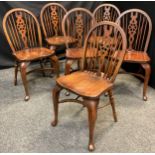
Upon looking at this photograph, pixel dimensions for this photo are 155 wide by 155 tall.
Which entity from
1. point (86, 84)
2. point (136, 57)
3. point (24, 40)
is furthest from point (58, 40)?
point (86, 84)

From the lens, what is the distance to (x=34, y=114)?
2176mm

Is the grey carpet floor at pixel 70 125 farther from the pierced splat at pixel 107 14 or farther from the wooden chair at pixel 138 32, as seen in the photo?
the pierced splat at pixel 107 14

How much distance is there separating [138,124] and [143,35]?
1290 millimetres

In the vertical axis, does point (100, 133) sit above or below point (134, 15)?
below

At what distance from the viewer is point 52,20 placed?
312cm

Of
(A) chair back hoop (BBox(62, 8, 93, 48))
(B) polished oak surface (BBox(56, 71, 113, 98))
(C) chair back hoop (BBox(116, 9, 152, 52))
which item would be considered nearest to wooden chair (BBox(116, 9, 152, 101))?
(C) chair back hoop (BBox(116, 9, 152, 52))

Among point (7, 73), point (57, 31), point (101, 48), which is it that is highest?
point (101, 48)

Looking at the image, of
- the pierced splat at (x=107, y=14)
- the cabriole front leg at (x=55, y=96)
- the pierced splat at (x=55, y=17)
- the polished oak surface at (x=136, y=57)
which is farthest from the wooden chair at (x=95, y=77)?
the pierced splat at (x=55, y=17)

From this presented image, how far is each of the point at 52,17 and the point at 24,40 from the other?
0.68 meters

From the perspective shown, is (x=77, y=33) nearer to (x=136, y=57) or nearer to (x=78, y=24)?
(x=78, y=24)

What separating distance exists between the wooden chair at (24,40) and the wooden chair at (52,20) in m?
0.20

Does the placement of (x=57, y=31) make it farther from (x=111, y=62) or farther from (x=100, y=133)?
(x=100, y=133)

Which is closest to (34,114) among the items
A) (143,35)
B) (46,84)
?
(46,84)

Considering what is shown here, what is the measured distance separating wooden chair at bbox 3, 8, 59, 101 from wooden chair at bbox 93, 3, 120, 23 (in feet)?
3.06
